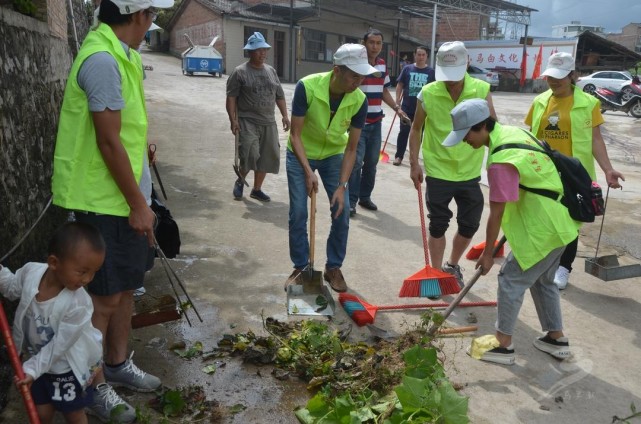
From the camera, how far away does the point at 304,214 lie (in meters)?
4.00

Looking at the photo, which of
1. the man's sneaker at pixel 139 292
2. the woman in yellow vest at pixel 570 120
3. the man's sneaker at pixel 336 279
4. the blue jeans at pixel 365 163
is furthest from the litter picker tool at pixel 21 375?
the blue jeans at pixel 365 163

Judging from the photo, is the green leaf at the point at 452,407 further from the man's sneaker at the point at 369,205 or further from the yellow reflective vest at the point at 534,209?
the man's sneaker at the point at 369,205

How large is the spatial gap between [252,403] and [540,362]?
1.78 meters

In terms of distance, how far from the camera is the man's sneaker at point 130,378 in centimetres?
279

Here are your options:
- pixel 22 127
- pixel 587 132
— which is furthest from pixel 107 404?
pixel 587 132

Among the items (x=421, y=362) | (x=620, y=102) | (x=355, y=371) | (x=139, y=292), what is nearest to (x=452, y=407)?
(x=421, y=362)

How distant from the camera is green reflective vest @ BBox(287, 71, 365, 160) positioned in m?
3.84

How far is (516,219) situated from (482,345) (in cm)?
80

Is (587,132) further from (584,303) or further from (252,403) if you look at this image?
(252,403)

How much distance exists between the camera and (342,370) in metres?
3.00

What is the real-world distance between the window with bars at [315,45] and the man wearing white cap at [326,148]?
26.6 m

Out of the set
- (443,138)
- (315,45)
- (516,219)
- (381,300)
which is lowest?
(381,300)

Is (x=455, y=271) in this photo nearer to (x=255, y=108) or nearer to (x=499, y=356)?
(x=499, y=356)

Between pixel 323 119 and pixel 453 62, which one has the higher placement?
pixel 453 62
